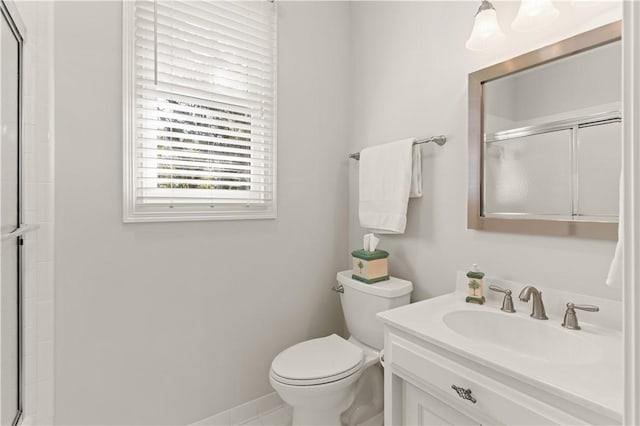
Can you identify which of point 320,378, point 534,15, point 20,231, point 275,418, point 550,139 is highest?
point 534,15

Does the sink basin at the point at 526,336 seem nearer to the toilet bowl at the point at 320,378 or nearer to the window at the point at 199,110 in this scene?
the toilet bowl at the point at 320,378

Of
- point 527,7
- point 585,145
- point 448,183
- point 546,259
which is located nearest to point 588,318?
point 546,259

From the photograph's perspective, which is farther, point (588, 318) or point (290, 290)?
point (290, 290)

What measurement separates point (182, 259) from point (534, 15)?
172cm

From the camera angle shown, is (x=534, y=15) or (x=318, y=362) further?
(x=318, y=362)

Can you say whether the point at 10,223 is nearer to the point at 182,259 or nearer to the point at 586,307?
the point at 182,259

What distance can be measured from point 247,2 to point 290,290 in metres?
1.59

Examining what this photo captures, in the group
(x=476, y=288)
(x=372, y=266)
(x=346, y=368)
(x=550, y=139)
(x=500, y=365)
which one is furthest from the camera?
(x=372, y=266)

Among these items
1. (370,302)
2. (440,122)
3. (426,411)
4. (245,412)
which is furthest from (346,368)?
(440,122)

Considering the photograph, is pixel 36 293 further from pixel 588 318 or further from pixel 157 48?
pixel 588 318

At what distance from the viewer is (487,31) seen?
1.24 meters

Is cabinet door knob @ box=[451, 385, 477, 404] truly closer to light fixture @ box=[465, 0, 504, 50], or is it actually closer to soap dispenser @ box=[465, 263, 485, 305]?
soap dispenser @ box=[465, 263, 485, 305]

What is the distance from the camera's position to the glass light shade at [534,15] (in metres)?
1.09

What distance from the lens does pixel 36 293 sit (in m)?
Answer: 1.25
